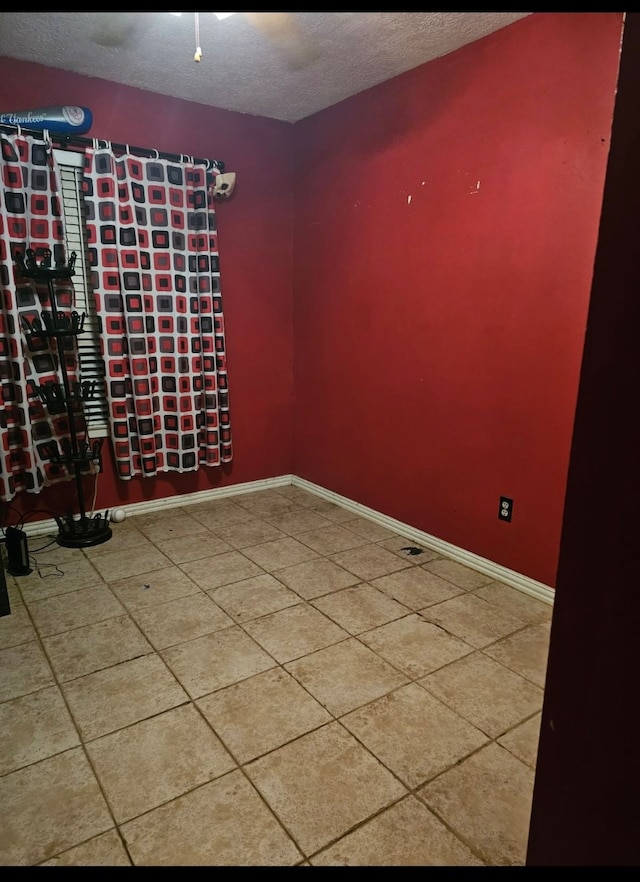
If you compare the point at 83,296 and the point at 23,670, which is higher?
the point at 83,296

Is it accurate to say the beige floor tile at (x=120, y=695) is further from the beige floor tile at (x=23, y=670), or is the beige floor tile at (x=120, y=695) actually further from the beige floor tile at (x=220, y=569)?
the beige floor tile at (x=220, y=569)

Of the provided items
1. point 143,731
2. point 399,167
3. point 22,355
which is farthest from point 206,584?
point 399,167

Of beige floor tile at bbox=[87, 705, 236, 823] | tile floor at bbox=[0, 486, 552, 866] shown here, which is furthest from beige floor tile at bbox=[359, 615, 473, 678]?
beige floor tile at bbox=[87, 705, 236, 823]

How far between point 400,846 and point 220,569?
1661mm

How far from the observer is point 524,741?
67.2 inches

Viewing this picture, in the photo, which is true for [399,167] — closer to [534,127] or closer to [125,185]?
[534,127]

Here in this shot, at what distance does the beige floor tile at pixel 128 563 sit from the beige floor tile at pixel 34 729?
33.7 inches

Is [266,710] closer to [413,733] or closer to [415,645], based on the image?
[413,733]

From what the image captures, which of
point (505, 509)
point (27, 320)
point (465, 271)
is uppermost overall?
point (465, 271)

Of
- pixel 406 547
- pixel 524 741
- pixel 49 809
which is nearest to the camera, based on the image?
pixel 49 809

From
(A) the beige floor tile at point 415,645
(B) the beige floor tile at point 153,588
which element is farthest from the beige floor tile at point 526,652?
(B) the beige floor tile at point 153,588

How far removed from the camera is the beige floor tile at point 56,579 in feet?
8.39

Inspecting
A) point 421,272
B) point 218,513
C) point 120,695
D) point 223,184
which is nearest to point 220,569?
point 218,513

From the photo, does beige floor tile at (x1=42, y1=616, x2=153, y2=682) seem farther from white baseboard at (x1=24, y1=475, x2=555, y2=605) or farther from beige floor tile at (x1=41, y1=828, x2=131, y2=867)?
white baseboard at (x1=24, y1=475, x2=555, y2=605)
